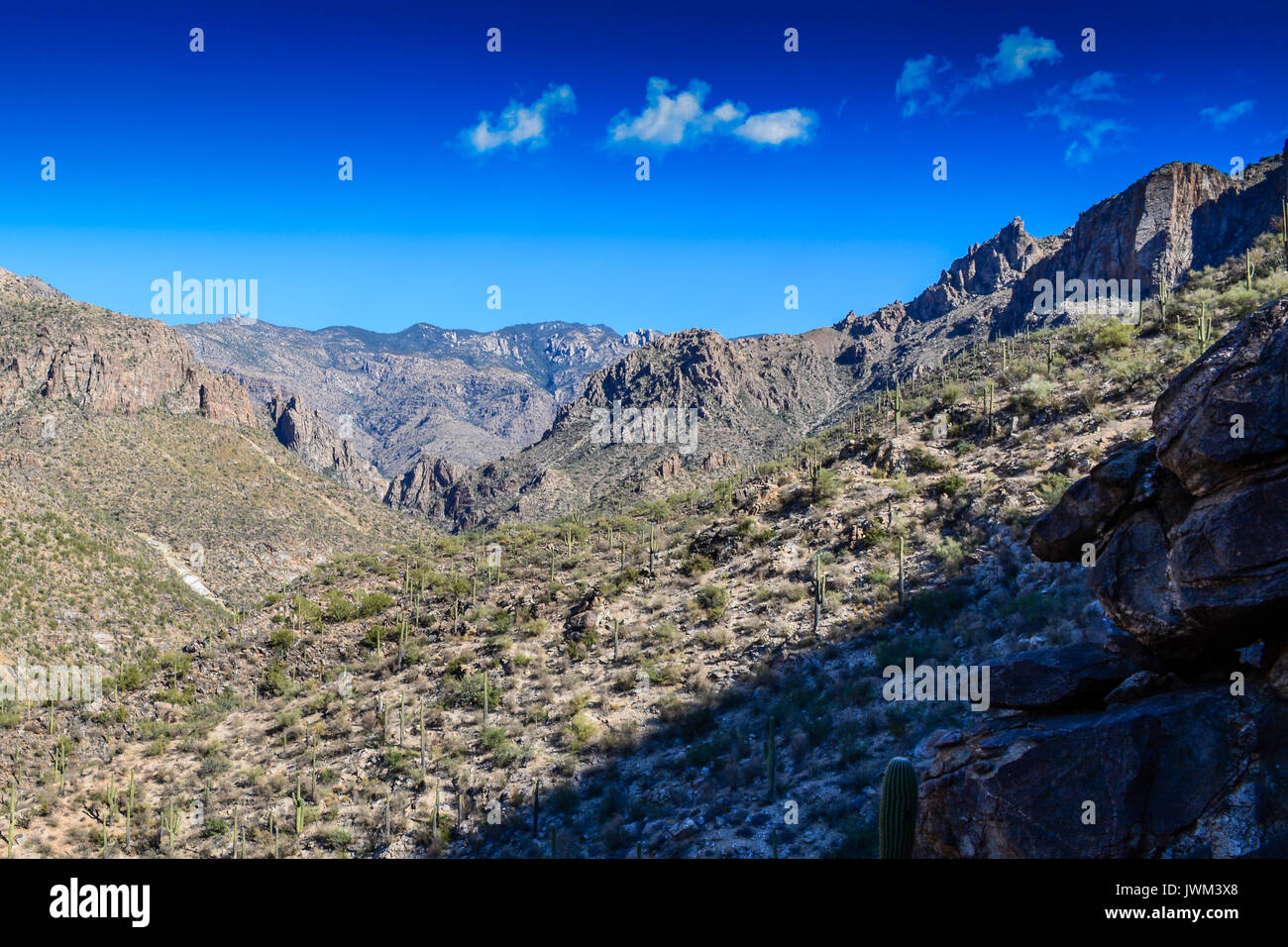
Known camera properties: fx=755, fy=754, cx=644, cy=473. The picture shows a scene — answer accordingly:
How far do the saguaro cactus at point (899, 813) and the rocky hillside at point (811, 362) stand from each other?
1792 inches

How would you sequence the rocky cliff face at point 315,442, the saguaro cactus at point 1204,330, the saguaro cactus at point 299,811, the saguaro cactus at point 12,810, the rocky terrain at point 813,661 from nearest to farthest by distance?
1. the rocky terrain at point 813,661
2. the saguaro cactus at point 299,811
3. the saguaro cactus at point 12,810
4. the saguaro cactus at point 1204,330
5. the rocky cliff face at point 315,442

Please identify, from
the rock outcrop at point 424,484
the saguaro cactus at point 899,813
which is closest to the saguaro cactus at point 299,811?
the saguaro cactus at point 899,813

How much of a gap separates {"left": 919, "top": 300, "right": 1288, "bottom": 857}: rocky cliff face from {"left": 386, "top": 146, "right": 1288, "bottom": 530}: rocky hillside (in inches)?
1734

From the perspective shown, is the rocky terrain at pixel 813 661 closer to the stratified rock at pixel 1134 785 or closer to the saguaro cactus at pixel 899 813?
the stratified rock at pixel 1134 785

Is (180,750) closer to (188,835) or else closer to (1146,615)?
(188,835)

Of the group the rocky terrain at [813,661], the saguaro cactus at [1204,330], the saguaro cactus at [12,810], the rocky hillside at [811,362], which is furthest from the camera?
the rocky hillside at [811,362]

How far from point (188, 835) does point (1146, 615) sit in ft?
57.7

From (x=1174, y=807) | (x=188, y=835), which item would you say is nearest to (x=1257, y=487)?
(x=1174, y=807)

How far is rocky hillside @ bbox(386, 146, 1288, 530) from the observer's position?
305ft

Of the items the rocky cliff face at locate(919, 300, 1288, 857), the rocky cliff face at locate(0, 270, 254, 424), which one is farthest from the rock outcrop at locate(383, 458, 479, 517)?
the rocky cliff face at locate(919, 300, 1288, 857)

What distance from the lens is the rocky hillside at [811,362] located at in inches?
3656

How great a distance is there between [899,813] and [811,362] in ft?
531

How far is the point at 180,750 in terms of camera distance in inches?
749

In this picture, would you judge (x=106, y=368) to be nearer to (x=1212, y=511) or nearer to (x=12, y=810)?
(x=12, y=810)
